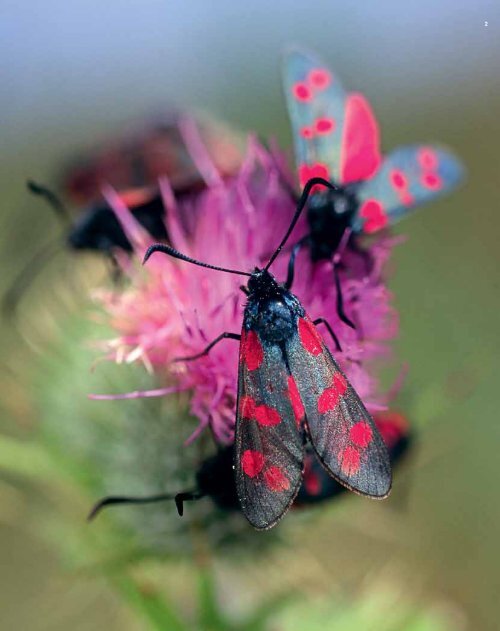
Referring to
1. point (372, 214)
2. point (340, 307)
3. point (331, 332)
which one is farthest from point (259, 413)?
point (372, 214)

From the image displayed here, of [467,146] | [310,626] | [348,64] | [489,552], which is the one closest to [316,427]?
[310,626]

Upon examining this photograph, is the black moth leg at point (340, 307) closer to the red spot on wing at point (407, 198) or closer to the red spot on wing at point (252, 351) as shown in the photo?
the red spot on wing at point (407, 198)

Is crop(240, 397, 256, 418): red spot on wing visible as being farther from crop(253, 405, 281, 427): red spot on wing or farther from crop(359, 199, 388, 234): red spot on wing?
crop(359, 199, 388, 234): red spot on wing

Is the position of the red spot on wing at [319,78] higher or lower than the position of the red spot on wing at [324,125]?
higher

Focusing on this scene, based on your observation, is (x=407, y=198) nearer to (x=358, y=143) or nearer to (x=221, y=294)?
(x=358, y=143)

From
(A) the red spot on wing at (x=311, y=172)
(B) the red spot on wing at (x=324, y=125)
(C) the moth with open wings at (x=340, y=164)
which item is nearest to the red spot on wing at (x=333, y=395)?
(C) the moth with open wings at (x=340, y=164)

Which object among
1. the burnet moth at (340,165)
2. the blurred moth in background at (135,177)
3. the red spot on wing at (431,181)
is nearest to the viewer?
the burnet moth at (340,165)

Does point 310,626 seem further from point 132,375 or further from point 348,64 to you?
point 348,64
